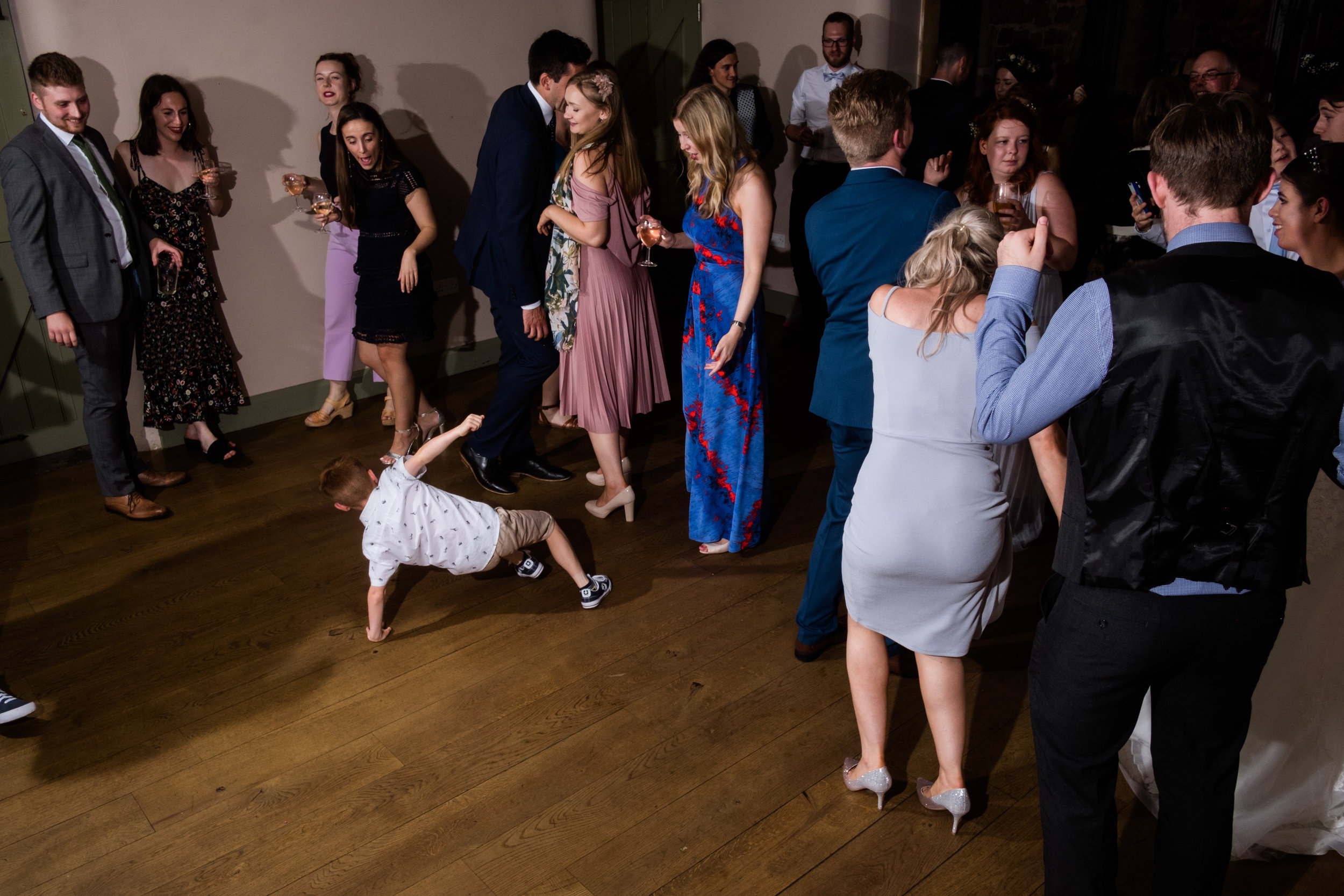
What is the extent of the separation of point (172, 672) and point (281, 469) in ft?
5.14

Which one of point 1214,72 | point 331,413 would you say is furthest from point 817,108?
point 331,413

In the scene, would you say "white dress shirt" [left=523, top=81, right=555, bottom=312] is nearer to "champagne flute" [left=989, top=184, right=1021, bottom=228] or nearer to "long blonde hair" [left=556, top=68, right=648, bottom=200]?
"long blonde hair" [left=556, top=68, right=648, bottom=200]

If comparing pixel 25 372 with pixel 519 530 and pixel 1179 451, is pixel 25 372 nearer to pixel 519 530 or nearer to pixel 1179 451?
pixel 519 530

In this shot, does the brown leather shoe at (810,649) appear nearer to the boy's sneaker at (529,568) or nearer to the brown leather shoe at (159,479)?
the boy's sneaker at (529,568)

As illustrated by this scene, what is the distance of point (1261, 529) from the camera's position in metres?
1.51

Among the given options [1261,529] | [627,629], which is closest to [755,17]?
[627,629]

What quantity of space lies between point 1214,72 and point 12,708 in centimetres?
516

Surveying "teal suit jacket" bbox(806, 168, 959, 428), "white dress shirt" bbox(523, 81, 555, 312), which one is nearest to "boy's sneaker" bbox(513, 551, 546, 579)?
"white dress shirt" bbox(523, 81, 555, 312)

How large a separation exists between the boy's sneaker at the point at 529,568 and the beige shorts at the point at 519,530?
9.1 inches

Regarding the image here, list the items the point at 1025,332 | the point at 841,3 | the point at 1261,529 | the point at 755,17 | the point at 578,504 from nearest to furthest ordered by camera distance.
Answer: the point at 1261,529
the point at 1025,332
the point at 578,504
the point at 841,3
the point at 755,17

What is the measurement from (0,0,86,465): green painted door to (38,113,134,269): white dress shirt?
52 centimetres

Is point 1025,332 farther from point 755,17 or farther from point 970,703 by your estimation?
point 755,17

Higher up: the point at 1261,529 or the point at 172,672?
the point at 1261,529

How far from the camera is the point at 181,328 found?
14.7 feet
